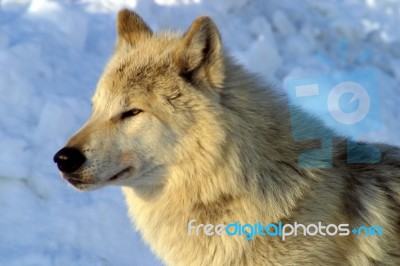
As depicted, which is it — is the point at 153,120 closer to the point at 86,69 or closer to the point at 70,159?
the point at 70,159

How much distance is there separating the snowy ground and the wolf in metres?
0.87

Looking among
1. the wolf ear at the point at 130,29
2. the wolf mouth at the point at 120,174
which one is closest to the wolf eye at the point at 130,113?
the wolf mouth at the point at 120,174

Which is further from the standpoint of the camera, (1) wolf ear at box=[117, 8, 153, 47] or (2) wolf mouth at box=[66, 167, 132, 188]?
(1) wolf ear at box=[117, 8, 153, 47]

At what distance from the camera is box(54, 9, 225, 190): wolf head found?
3.04m

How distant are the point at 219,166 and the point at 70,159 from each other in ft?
2.38

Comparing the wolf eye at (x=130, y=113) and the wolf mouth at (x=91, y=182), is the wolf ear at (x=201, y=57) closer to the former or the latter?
the wolf eye at (x=130, y=113)

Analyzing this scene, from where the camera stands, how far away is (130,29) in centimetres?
367

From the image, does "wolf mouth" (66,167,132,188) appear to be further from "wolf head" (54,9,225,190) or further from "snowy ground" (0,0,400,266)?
"snowy ground" (0,0,400,266)

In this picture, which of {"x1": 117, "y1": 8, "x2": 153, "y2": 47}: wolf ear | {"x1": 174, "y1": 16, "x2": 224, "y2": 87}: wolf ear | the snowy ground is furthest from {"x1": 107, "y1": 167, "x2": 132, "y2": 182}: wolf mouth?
the snowy ground

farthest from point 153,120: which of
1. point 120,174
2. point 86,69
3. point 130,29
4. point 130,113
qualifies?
point 86,69

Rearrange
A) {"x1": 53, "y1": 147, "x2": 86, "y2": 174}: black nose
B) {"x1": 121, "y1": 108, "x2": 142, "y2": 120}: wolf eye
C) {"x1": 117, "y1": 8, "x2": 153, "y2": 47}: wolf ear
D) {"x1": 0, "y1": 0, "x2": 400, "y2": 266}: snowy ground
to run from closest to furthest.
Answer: {"x1": 53, "y1": 147, "x2": 86, "y2": 174}: black nose
{"x1": 121, "y1": 108, "x2": 142, "y2": 120}: wolf eye
{"x1": 117, "y1": 8, "x2": 153, "y2": 47}: wolf ear
{"x1": 0, "y1": 0, "x2": 400, "y2": 266}: snowy ground

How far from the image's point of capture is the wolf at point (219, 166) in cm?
305

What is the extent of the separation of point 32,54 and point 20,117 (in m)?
0.95

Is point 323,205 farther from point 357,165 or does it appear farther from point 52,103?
point 52,103
